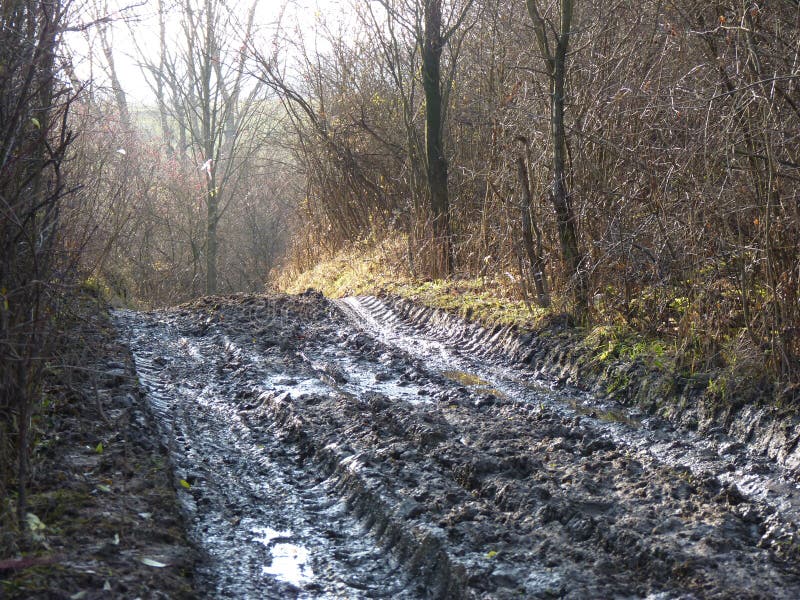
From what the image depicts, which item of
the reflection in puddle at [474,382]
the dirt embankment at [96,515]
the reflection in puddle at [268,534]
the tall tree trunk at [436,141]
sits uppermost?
the tall tree trunk at [436,141]

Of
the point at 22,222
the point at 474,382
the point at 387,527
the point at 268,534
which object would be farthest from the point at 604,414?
the point at 22,222

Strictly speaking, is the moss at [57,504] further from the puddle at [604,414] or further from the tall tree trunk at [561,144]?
the tall tree trunk at [561,144]

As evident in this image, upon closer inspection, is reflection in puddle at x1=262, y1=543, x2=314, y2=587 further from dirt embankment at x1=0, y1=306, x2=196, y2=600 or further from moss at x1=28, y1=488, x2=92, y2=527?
moss at x1=28, y1=488, x2=92, y2=527

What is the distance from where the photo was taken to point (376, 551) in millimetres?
3662

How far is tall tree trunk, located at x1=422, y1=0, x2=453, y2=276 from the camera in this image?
11336 mm

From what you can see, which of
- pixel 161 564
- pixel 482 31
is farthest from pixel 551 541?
pixel 482 31

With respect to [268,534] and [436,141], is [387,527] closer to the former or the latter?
[268,534]

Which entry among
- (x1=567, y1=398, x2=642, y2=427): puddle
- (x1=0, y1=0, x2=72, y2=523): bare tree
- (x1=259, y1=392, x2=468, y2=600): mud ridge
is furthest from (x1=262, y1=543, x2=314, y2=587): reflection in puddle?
(x1=567, y1=398, x2=642, y2=427): puddle

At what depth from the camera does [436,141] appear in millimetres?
12211

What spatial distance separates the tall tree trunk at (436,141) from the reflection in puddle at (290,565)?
7718mm

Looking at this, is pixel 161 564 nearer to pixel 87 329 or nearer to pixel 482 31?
pixel 87 329

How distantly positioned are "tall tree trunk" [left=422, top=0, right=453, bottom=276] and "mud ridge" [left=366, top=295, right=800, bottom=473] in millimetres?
2045

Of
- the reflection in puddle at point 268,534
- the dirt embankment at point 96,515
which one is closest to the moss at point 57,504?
the dirt embankment at point 96,515

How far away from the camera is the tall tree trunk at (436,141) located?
37.2ft
